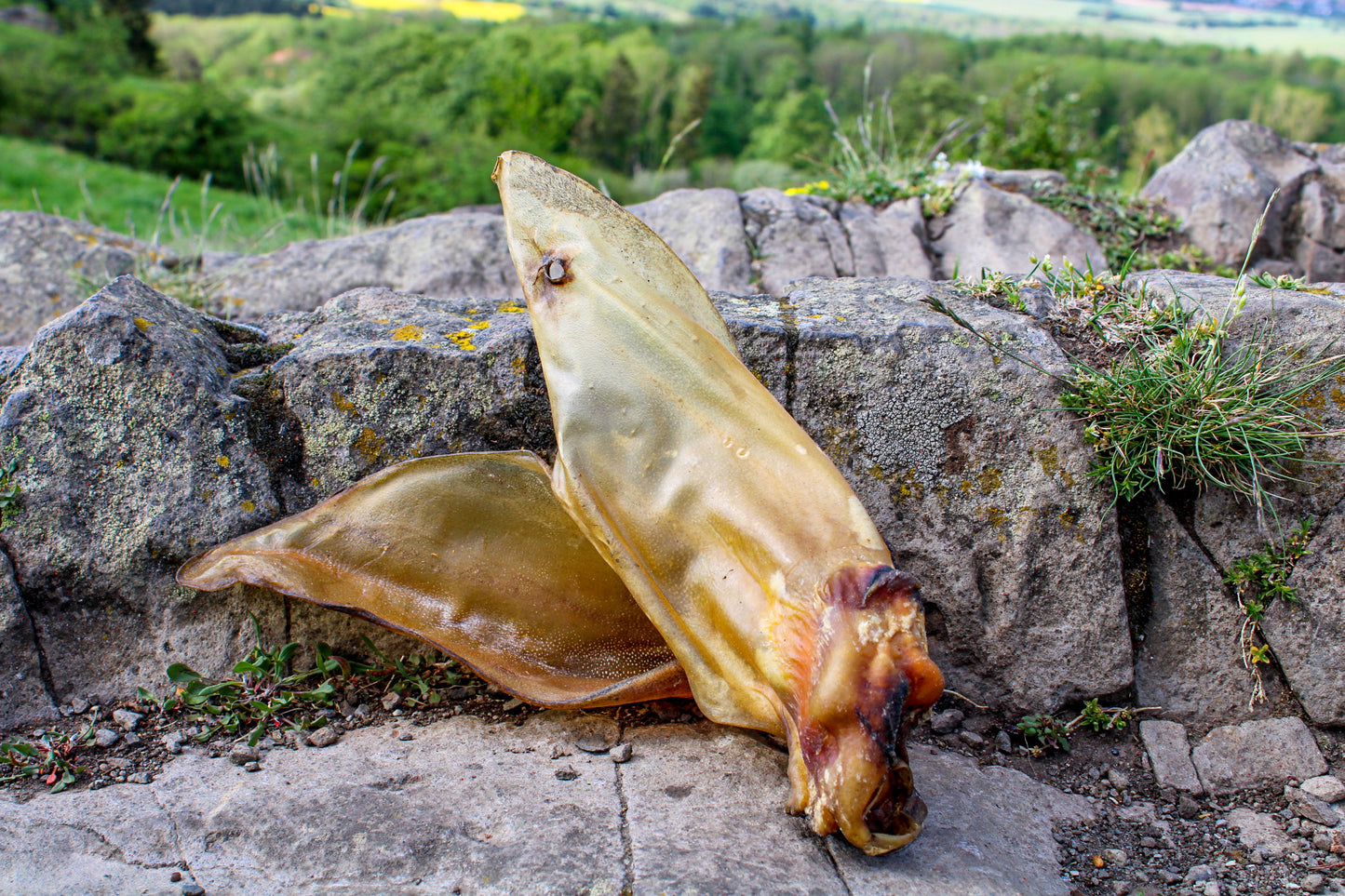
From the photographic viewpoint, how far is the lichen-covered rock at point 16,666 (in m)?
2.25

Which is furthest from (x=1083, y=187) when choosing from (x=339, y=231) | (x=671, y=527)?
(x=339, y=231)

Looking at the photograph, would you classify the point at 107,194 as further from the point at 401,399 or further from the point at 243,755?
the point at 243,755

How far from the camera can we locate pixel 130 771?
2068 millimetres

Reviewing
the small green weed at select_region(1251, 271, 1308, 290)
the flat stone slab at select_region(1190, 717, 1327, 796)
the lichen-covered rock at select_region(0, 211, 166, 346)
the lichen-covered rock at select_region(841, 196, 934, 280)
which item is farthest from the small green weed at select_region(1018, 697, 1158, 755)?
the lichen-covered rock at select_region(0, 211, 166, 346)

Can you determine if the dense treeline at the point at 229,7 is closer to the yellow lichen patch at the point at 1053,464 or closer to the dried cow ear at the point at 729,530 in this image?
the dried cow ear at the point at 729,530

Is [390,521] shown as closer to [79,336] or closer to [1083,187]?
[79,336]

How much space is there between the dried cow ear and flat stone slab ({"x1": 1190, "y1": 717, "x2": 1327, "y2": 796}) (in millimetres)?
1143

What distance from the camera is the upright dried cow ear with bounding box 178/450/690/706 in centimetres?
221

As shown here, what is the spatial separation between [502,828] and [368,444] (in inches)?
46.1

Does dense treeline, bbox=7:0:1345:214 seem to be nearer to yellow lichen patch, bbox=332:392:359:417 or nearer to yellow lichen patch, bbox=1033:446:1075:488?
yellow lichen patch, bbox=1033:446:1075:488

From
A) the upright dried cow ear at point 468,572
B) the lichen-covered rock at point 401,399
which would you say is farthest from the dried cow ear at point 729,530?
the lichen-covered rock at point 401,399

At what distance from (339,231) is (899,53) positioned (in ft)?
144

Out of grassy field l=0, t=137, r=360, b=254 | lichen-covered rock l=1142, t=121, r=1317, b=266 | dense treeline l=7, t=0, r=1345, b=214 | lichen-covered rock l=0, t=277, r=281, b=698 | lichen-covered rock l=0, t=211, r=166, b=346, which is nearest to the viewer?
lichen-covered rock l=0, t=277, r=281, b=698

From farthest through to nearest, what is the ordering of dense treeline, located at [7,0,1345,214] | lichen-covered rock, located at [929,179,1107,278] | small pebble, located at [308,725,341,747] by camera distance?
dense treeline, located at [7,0,1345,214]
lichen-covered rock, located at [929,179,1107,278]
small pebble, located at [308,725,341,747]
